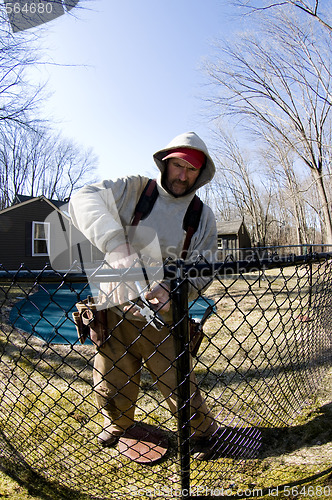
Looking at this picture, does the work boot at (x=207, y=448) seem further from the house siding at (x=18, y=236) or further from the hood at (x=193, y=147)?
the house siding at (x=18, y=236)

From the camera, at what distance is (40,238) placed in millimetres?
14047

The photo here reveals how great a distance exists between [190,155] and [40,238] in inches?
531

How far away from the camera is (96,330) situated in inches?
66.6

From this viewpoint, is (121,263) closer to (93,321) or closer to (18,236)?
(93,321)

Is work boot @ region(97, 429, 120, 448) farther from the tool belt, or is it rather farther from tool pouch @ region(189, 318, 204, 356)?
tool pouch @ region(189, 318, 204, 356)

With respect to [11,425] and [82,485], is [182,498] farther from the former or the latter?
[11,425]

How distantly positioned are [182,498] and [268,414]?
93 cm

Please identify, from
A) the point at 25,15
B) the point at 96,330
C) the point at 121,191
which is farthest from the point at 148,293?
the point at 25,15

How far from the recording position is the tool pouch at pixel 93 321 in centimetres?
165

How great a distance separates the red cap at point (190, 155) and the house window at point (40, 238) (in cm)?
1297

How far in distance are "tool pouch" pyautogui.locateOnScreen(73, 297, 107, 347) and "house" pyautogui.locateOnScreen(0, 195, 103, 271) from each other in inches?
429

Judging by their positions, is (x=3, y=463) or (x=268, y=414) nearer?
(x=3, y=463)

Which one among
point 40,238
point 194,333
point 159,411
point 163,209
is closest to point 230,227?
point 40,238

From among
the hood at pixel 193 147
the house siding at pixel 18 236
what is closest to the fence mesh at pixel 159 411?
the hood at pixel 193 147
